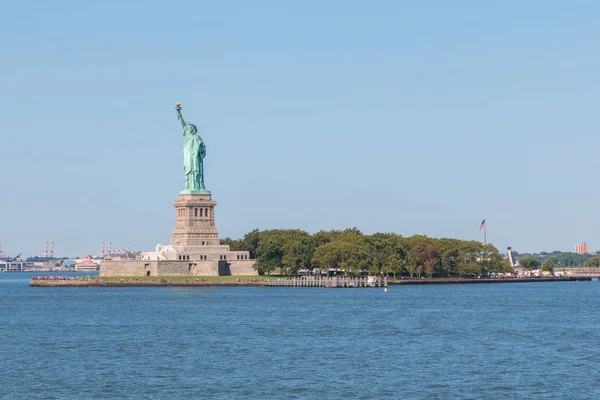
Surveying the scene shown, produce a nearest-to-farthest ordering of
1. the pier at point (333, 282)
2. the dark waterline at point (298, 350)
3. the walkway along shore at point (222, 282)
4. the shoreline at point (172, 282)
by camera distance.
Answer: the dark waterline at point (298, 350), the shoreline at point (172, 282), the walkway along shore at point (222, 282), the pier at point (333, 282)

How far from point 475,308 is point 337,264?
175 ft

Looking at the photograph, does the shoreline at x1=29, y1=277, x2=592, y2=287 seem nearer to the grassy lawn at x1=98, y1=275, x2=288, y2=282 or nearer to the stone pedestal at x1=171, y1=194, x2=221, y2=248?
the grassy lawn at x1=98, y1=275, x2=288, y2=282

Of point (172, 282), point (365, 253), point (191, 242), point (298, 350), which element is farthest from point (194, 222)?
point (298, 350)

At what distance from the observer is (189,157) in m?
150

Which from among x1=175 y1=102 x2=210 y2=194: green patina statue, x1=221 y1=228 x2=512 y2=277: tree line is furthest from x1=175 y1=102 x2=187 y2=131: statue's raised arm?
x1=221 y1=228 x2=512 y2=277: tree line

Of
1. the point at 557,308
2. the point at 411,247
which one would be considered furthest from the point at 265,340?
the point at 411,247

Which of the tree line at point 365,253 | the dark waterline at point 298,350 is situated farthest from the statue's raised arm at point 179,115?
the dark waterline at point 298,350

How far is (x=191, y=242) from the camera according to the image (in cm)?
14675

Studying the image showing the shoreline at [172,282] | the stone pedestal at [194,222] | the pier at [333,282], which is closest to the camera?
the shoreline at [172,282]

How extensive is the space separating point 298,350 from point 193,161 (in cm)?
8792

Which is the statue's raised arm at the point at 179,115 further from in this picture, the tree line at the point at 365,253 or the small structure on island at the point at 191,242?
the tree line at the point at 365,253

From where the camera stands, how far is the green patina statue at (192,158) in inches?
5881

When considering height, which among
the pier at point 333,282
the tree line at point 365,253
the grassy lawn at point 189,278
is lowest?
the pier at point 333,282

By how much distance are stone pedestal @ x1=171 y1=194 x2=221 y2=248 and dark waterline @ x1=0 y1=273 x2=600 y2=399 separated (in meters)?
40.9
